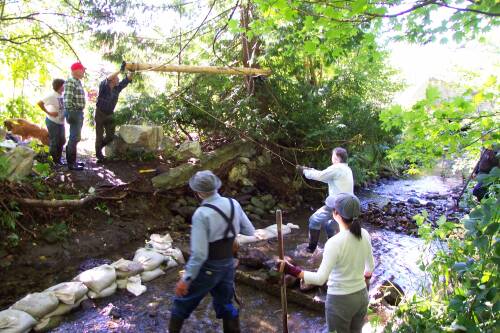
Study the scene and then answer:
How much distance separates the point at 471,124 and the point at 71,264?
5.88 m

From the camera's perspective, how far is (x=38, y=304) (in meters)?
4.41

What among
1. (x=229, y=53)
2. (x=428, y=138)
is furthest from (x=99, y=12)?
(x=428, y=138)

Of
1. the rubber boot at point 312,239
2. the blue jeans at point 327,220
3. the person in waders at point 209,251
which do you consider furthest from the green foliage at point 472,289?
the rubber boot at point 312,239

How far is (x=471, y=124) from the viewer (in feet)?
12.3

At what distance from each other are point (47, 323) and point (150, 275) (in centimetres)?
162

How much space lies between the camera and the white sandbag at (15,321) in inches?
157

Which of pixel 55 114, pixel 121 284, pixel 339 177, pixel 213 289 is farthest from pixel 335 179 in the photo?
pixel 55 114

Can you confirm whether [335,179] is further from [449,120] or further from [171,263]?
[171,263]

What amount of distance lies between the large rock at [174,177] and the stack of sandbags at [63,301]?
349 centimetres

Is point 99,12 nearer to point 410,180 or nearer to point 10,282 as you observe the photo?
point 10,282

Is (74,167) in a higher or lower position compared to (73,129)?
lower

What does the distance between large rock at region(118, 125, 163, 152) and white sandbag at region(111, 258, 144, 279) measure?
142 inches

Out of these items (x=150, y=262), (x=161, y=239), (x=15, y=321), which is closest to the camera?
(x=15, y=321)

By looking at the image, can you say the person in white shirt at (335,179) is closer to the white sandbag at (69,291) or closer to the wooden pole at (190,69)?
the wooden pole at (190,69)
